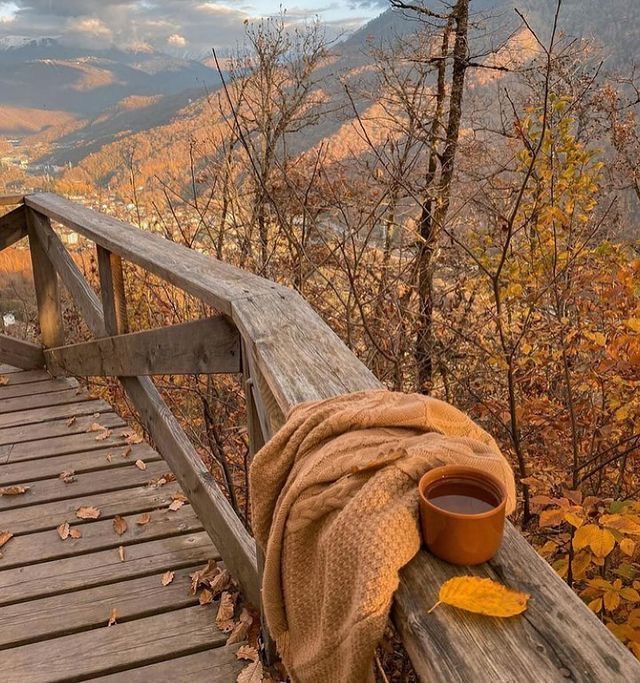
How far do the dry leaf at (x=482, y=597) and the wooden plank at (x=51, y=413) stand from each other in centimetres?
313

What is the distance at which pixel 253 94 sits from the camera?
8.21 metres

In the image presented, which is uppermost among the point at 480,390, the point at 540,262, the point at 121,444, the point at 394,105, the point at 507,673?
the point at 394,105

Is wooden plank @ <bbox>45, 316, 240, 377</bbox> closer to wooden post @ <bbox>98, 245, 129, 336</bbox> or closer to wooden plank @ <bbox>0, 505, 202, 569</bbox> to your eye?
wooden post @ <bbox>98, 245, 129, 336</bbox>

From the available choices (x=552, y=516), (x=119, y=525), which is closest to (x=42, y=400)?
(x=119, y=525)

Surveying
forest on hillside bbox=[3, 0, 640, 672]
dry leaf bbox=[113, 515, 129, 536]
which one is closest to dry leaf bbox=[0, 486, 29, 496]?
dry leaf bbox=[113, 515, 129, 536]

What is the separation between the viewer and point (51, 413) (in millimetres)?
3551

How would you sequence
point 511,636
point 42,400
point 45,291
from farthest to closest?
point 45,291 → point 42,400 → point 511,636

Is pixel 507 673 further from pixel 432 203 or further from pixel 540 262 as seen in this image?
pixel 432 203

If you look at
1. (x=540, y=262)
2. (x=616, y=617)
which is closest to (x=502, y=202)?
(x=540, y=262)

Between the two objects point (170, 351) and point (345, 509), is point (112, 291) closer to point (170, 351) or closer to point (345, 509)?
point (170, 351)

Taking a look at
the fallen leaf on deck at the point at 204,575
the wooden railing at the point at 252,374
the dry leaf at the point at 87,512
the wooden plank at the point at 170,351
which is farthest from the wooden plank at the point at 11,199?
the fallen leaf on deck at the point at 204,575

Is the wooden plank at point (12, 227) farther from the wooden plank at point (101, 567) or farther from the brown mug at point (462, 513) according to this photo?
the brown mug at point (462, 513)

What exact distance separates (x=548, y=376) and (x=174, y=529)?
3.87 meters

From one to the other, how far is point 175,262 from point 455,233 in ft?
15.4
